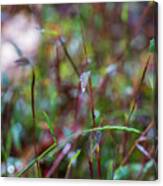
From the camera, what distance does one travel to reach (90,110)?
6.02 feet

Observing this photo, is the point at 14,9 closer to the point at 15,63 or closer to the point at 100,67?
the point at 15,63

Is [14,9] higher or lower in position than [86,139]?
higher

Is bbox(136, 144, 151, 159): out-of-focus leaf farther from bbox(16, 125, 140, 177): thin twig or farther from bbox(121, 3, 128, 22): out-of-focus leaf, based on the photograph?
bbox(121, 3, 128, 22): out-of-focus leaf

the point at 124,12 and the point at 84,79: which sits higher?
the point at 124,12

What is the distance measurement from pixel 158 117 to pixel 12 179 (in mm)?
558

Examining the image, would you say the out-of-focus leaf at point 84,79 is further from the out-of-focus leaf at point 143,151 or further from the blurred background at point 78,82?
the out-of-focus leaf at point 143,151

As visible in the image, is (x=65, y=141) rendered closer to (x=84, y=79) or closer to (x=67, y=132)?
(x=67, y=132)

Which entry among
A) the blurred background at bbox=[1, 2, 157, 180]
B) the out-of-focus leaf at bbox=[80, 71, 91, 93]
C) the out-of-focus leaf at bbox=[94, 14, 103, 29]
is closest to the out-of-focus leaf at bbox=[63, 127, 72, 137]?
the blurred background at bbox=[1, 2, 157, 180]

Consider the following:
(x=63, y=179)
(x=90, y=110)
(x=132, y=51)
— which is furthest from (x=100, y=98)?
(x=63, y=179)

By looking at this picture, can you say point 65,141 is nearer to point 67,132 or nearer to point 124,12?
point 67,132


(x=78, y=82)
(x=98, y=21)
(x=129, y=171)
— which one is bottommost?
(x=129, y=171)

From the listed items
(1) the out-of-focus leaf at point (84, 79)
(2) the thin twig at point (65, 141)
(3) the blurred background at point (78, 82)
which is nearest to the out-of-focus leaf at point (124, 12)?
(3) the blurred background at point (78, 82)

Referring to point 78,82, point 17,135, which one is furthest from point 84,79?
point 17,135

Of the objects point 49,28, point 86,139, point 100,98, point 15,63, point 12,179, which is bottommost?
point 12,179
